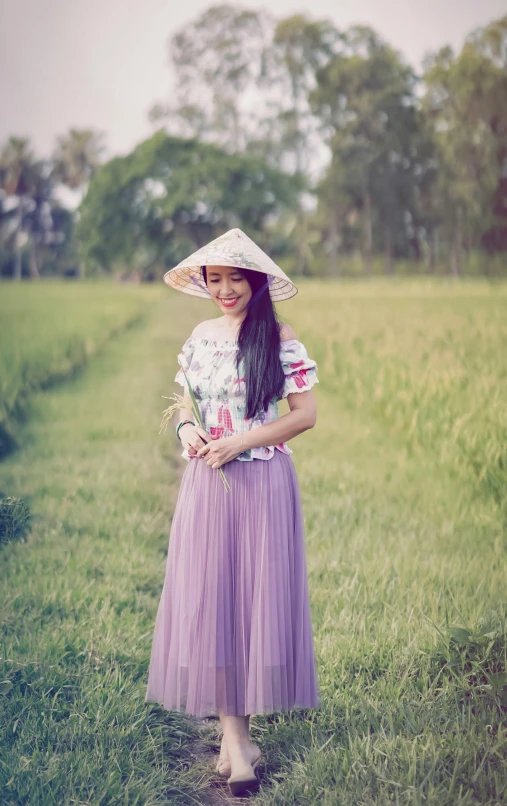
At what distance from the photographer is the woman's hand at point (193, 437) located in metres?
2.34

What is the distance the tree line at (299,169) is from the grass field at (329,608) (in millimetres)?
8189

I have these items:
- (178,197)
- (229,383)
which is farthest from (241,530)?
(178,197)

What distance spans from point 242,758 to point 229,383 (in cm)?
109

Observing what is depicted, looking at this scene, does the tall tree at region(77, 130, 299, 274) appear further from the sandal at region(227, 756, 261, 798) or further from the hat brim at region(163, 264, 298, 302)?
the sandal at region(227, 756, 261, 798)

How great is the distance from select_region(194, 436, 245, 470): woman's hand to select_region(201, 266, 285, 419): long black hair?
0.36 feet

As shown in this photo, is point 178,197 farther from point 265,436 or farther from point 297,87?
point 265,436

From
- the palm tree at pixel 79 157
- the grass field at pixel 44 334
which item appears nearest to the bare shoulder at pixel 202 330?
the grass field at pixel 44 334

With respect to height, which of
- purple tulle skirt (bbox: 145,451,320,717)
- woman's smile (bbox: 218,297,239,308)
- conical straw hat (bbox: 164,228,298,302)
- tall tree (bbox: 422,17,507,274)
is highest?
tall tree (bbox: 422,17,507,274)

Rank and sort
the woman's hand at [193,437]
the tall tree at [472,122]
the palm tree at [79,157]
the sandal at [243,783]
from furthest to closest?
the palm tree at [79,157]
the tall tree at [472,122]
the woman's hand at [193,437]
the sandal at [243,783]

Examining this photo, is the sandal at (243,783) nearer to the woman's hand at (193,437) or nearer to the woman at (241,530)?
the woman at (241,530)

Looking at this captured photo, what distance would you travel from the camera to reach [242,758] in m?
2.27

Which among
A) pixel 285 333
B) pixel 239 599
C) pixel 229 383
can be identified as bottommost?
pixel 239 599

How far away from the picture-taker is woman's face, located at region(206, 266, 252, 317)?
2.35 meters

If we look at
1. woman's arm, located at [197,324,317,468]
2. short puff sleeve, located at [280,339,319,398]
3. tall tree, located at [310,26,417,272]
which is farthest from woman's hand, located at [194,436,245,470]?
tall tree, located at [310,26,417,272]
